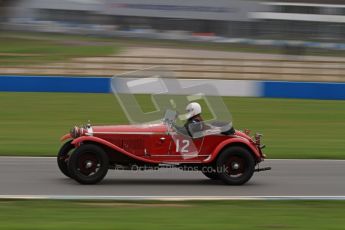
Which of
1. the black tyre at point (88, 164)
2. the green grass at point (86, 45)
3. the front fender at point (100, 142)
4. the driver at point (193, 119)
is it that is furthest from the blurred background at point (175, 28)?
the black tyre at point (88, 164)

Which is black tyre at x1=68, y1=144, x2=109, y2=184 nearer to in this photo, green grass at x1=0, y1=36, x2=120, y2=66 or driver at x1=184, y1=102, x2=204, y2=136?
driver at x1=184, y1=102, x2=204, y2=136

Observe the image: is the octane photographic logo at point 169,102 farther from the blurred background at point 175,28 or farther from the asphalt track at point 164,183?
the blurred background at point 175,28

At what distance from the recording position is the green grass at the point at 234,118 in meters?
13.2

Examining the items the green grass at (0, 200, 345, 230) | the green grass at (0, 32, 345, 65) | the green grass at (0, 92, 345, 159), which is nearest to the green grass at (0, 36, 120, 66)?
the green grass at (0, 32, 345, 65)

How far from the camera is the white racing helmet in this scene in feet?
29.4

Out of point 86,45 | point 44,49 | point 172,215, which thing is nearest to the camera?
point 172,215

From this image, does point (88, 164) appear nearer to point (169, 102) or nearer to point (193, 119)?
point (169, 102)

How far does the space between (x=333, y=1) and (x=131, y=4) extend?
52.9 ft

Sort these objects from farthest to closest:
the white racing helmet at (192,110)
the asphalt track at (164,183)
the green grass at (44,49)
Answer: the green grass at (44,49) → the white racing helmet at (192,110) → the asphalt track at (164,183)

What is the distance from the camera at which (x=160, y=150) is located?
9039 mm

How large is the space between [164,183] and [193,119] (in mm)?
969

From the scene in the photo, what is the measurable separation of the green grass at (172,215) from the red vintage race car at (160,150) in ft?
3.96

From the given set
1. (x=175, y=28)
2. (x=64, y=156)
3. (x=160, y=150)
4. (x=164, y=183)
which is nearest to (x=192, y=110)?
(x=160, y=150)

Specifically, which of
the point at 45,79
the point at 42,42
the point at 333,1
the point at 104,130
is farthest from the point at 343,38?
the point at 104,130
